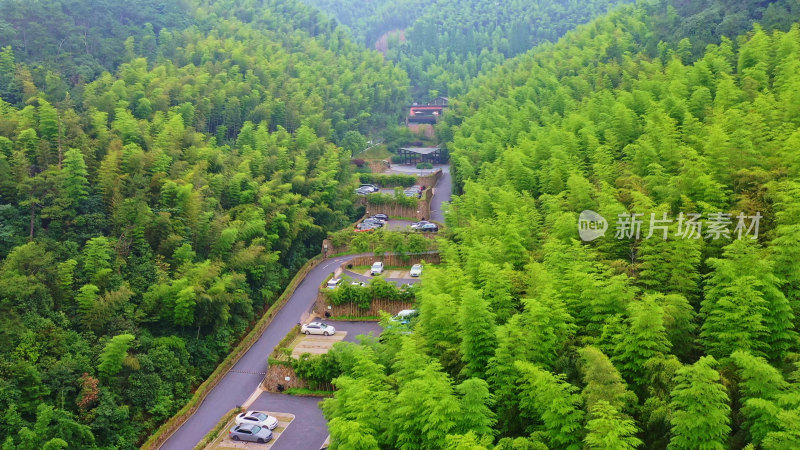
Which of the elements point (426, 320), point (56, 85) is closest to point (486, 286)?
point (426, 320)

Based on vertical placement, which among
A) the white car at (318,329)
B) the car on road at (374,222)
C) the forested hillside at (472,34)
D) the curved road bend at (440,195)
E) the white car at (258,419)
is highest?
the forested hillside at (472,34)

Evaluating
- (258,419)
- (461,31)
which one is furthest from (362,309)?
(461,31)

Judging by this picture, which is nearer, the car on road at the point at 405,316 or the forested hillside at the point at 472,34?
the car on road at the point at 405,316

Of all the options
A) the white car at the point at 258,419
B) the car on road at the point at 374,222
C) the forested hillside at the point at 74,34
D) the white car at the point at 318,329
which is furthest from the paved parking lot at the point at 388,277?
the forested hillside at the point at 74,34

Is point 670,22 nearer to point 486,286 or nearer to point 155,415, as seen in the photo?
point 486,286

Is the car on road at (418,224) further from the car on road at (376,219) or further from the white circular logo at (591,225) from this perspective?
the white circular logo at (591,225)

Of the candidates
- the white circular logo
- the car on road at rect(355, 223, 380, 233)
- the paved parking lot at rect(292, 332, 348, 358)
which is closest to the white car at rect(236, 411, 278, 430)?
the paved parking lot at rect(292, 332, 348, 358)
